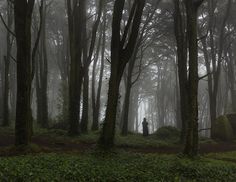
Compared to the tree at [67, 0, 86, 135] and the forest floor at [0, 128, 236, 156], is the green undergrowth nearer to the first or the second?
the forest floor at [0, 128, 236, 156]

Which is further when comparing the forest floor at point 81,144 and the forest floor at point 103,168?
the forest floor at point 81,144

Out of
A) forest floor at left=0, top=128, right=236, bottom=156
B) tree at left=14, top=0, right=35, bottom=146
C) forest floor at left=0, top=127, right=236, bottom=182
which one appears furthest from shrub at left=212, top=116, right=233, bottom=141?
tree at left=14, top=0, right=35, bottom=146

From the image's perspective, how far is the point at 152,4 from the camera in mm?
23812

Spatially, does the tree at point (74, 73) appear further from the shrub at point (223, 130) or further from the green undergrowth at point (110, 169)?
the shrub at point (223, 130)

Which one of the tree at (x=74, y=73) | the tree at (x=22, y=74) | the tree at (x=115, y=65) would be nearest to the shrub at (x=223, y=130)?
the tree at (x=74, y=73)

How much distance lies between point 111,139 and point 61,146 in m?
3.39

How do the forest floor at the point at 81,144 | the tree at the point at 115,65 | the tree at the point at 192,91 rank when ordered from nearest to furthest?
1. the tree at the point at 115,65
2. the tree at the point at 192,91
3. the forest floor at the point at 81,144

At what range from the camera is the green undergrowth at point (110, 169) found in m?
7.16

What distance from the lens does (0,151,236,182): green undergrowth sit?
7156mm

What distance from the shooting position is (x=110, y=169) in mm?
8281

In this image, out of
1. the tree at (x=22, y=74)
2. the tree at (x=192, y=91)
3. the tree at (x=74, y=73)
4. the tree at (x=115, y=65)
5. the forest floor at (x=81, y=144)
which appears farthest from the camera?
the tree at (x=74, y=73)

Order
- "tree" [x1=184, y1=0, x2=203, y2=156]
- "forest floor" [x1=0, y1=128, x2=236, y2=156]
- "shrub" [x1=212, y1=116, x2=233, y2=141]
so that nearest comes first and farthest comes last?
"tree" [x1=184, y1=0, x2=203, y2=156] < "forest floor" [x1=0, y1=128, x2=236, y2=156] < "shrub" [x1=212, y1=116, x2=233, y2=141]

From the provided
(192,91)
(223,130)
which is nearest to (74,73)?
(192,91)

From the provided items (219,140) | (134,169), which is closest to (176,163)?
(134,169)
